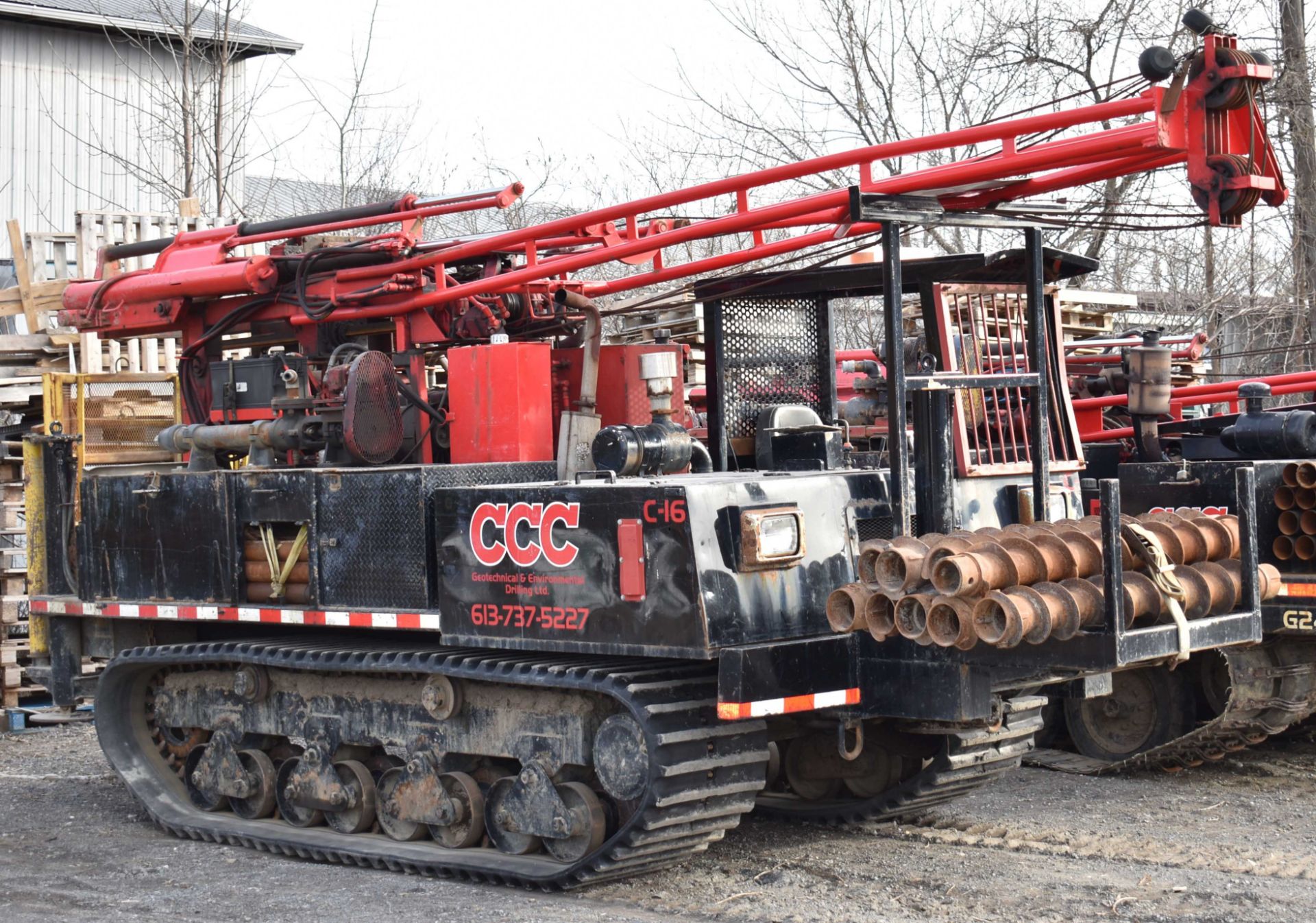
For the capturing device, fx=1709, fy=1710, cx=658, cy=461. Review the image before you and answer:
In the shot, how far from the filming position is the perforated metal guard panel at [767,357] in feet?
27.8

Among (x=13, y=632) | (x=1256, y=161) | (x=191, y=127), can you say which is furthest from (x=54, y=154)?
(x=1256, y=161)

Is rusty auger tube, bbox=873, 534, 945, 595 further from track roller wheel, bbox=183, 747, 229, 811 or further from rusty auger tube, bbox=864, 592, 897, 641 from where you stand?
track roller wheel, bbox=183, 747, 229, 811

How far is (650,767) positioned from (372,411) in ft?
8.06

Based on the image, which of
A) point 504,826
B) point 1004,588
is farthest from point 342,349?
point 1004,588

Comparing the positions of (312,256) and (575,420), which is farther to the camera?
(312,256)

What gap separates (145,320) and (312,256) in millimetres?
1424

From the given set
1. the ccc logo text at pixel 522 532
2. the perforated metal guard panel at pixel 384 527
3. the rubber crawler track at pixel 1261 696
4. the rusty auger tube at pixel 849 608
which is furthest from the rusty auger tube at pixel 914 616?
the rubber crawler track at pixel 1261 696

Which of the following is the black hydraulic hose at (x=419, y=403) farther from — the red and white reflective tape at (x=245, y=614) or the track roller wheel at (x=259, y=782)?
the track roller wheel at (x=259, y=782)

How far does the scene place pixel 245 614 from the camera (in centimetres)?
846

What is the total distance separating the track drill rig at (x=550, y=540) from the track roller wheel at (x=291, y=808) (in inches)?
0.7

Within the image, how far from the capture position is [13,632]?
41.3ft

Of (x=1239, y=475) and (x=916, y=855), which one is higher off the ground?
(x=1239, y=475)

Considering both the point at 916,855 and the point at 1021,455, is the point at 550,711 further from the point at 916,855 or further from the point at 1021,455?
the point at 1021,455

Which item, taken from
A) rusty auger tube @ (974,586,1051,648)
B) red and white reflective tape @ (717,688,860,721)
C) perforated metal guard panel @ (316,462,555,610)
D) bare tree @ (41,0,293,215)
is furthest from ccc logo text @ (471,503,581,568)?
bare tree @ (41,0,293,215)
